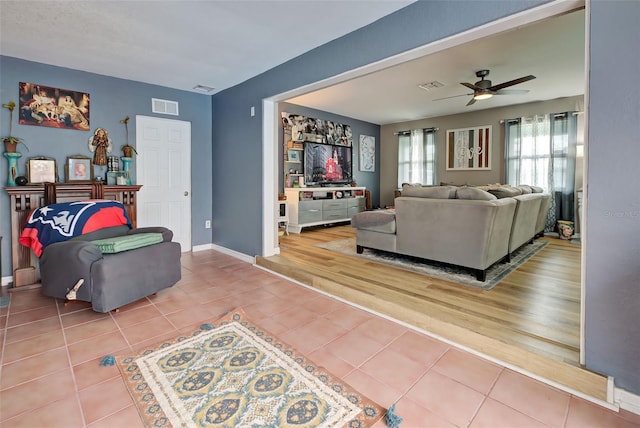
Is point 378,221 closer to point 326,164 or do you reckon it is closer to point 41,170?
point 326,164

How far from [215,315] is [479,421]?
6.62 feet

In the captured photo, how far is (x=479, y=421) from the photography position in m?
1.46

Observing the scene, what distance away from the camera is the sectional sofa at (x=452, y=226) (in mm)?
3078

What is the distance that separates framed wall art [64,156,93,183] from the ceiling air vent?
1137mm

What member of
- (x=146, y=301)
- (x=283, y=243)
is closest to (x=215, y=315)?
(x=146, y=301)

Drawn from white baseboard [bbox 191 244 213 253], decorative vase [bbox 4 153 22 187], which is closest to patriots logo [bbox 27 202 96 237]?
decorative vase [bbox 4 153 22 187]

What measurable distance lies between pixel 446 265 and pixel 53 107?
16.4 ft

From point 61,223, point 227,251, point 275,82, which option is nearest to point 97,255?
point 61,223

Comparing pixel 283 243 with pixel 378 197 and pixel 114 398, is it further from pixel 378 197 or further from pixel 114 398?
pixel 378 197

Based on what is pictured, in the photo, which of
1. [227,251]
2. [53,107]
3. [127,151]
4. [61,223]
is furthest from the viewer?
[227,251]

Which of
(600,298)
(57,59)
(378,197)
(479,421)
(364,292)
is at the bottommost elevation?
(479,421)

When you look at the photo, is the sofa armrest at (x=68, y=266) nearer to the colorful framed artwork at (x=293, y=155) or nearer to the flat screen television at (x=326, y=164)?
the colorful framed artwork at (x=293, y=155)

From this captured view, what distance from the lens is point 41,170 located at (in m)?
3.57

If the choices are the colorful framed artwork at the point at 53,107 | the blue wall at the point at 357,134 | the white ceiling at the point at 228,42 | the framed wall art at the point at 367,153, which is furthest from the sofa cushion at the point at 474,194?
the framed wall art at the point at 367,153
